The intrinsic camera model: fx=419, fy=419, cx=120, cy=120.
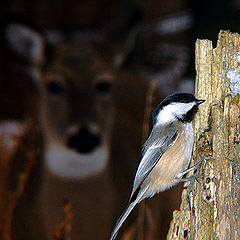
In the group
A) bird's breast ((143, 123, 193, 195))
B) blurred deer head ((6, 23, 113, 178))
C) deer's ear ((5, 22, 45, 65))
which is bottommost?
bird's breast ((143, 123, 193, 195))

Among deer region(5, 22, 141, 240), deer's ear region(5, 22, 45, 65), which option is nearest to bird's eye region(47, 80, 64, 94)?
deer region(5, 22, 141, 240)

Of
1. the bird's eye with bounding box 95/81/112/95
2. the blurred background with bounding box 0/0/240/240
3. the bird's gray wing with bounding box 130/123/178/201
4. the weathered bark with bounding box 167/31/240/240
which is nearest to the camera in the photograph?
the weathered bark with bounding box 167/31/240/240

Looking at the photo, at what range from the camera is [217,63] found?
117 cm

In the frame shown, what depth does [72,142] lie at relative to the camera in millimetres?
2082

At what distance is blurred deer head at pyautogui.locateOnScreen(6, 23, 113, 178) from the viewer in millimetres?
2080

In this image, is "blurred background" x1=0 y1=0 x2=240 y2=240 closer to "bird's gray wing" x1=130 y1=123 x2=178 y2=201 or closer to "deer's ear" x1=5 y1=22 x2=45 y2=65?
"deer's ear" x1=5 y1=22 x2=45 y2=65

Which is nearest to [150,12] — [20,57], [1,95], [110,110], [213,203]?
[110,110]

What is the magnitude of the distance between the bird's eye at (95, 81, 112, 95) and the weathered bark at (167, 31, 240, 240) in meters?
0.96

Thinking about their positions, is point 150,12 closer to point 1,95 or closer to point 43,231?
point 1,95

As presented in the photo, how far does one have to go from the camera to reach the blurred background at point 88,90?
6.63 feet

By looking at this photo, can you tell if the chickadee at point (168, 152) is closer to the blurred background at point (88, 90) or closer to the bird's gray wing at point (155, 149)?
the bird's gray wing at point (155, 149)

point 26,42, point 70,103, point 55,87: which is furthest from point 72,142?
point 26,42

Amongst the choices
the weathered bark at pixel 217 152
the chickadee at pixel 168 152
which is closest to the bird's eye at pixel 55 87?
the chickadee at pixel 168 152

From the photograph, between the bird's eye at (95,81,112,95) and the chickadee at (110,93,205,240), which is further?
the bird's eye at (95,81,112,95)
